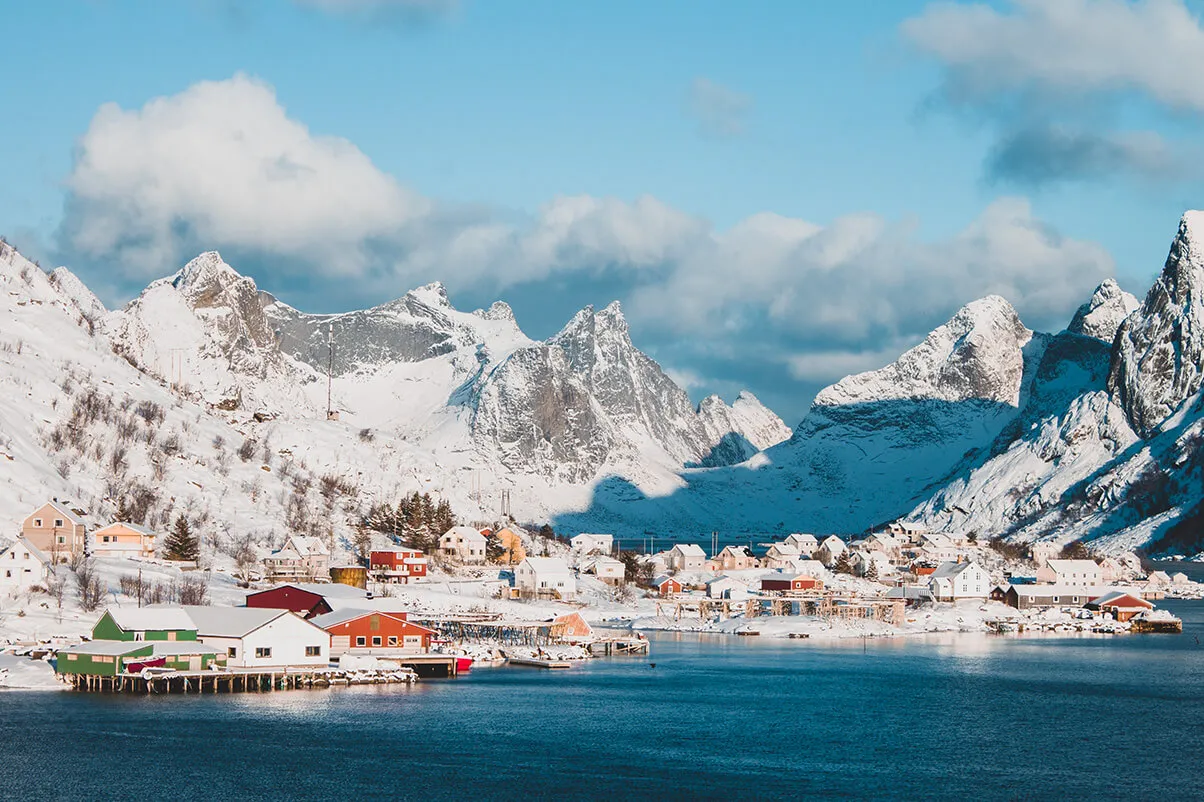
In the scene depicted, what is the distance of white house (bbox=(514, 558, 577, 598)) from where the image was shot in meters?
137

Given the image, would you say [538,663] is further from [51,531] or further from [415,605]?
[51,531]

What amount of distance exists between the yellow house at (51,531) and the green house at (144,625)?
26.4m

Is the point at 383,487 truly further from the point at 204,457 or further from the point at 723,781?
the point at 723,781

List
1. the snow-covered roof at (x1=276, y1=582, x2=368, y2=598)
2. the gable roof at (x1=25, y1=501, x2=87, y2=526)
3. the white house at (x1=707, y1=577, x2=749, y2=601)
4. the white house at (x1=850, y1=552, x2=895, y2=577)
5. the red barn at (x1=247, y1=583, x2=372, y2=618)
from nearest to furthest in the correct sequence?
the red barn at (x1=247, y1=583, x2=372, y2=618) → the snow-covered roof at (x1=276, y1=582, x2=368, y2=598) → the gable roof at (x1=25, y1=501, x2=87, y2=526) → the white house at (x1=707, y1=577, x2=749, y2=601) → the white house at (x1=850, y1=552, x2=895, y2=577)

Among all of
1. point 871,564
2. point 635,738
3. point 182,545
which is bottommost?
point 635,738

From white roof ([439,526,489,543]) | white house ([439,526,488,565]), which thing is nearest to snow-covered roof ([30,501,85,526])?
white house ([439,526,488,565])

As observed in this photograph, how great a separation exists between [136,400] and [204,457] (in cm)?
1052

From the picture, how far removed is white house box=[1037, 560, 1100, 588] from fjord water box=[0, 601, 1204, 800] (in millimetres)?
85391

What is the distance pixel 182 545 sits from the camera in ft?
374

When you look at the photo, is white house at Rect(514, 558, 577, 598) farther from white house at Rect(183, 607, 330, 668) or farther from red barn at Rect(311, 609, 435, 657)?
white house at Rect(183, 607, 330, 668)

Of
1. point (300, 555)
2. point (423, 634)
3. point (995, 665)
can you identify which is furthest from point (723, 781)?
point (300, 555)

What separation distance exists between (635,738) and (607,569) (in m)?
99.0

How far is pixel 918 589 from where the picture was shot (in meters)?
168

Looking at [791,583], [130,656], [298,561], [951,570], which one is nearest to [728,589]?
[791,583]
